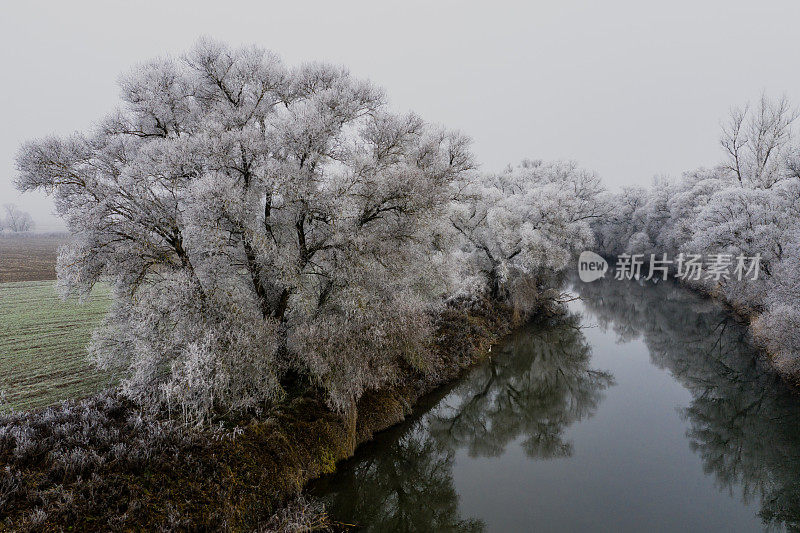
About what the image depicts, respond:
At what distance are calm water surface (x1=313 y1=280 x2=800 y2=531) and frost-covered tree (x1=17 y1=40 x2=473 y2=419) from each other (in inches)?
146

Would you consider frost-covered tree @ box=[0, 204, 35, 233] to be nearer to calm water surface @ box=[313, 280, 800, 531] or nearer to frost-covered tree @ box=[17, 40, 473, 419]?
frost-covered tree @ box=[17, 40, 473, 419]

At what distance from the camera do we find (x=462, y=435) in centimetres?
1532

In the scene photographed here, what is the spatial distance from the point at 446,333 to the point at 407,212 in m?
11.1

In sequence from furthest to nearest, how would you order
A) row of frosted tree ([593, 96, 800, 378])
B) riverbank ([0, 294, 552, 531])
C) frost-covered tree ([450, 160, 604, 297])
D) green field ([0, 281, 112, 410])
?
frost-covered tree ([450, 160, 604, 297]) → row of frosted tree ([593, 96, 800, 378]) → green field ([0, 281, 112, 410]) → riverbank ([0, 294, 552, 531])

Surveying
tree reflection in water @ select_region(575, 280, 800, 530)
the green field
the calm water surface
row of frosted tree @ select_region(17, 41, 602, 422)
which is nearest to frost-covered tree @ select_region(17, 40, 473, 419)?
row of frosted tree @ select_region(17, 41, 602, 422)

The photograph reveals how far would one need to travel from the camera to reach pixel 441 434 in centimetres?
1529

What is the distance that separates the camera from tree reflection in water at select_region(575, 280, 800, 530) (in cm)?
1192

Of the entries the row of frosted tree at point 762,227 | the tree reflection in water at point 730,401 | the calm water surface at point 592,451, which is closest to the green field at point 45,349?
the calm water surface at point 592,451

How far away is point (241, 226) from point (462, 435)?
471 inches

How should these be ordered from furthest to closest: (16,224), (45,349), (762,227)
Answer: (16,224) < (762,227) < (45,349)

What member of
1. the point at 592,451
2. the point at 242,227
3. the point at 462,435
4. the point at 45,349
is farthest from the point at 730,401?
the point at 45,349

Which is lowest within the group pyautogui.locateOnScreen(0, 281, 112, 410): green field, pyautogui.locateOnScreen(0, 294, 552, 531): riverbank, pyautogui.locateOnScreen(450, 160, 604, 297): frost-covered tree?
pyautogui.locateOnScreen(0, 281, 112, 410): green field

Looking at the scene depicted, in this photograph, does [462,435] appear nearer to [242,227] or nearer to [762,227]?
[242,227]

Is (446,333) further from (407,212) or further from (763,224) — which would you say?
(763,224)
